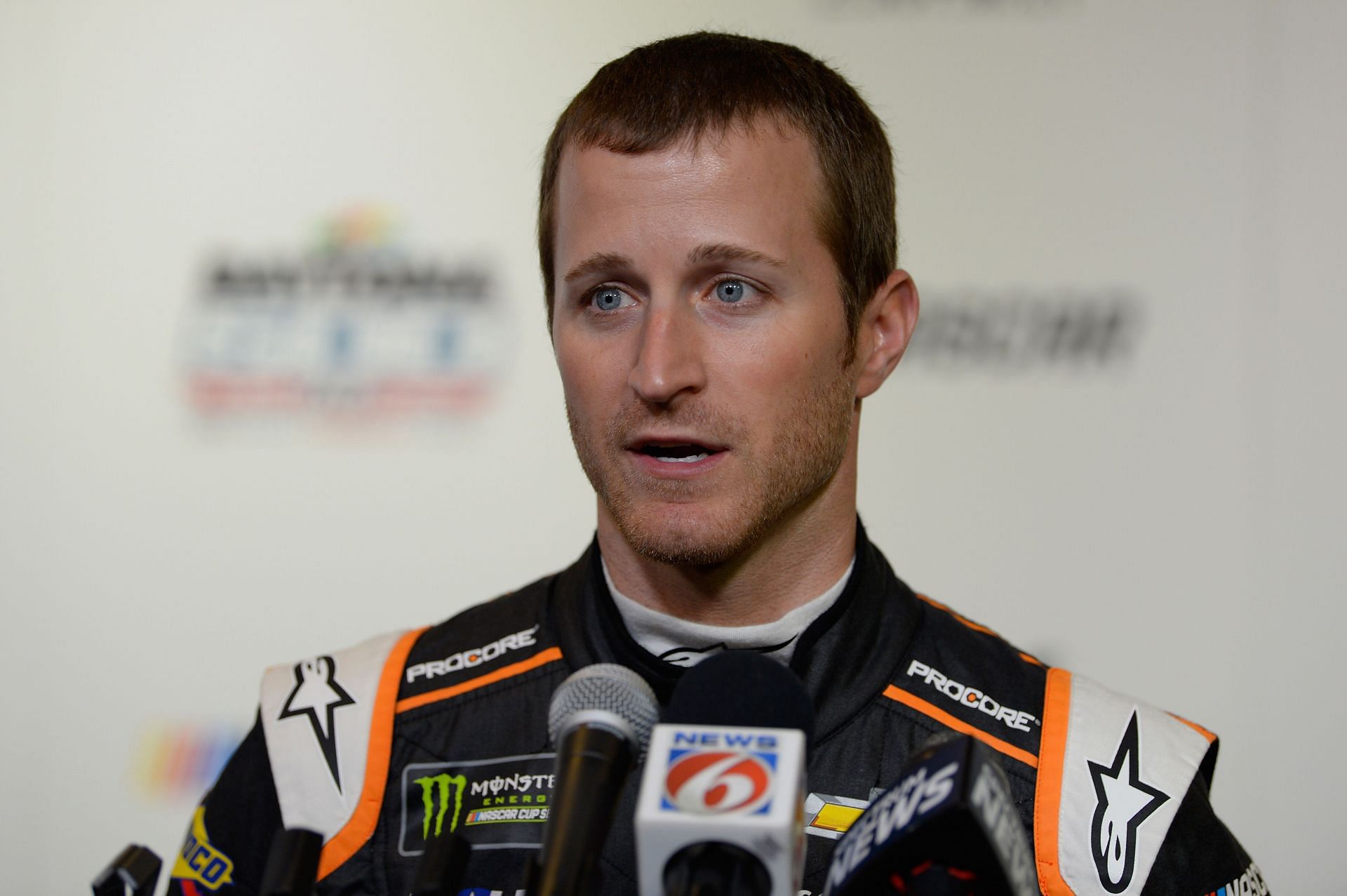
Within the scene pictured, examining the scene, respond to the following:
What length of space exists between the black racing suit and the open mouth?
0.22 metres

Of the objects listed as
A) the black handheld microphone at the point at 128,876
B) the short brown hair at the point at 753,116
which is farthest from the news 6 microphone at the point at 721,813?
the short brown hair at the point at 753,116

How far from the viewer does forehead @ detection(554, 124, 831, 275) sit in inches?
49.5

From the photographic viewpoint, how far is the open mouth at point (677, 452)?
1.25m

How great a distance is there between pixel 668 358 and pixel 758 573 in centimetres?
26

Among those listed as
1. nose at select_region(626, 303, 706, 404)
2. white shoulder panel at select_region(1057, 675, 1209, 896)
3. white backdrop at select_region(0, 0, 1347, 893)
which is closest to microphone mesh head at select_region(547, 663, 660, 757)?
nose at select_region(626, 303, 706, 404)

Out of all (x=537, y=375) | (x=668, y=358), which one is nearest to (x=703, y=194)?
(x=668, y=358)

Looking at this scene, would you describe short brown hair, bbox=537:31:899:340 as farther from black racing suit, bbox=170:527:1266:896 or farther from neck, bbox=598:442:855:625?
black racing suit, bbox=170:527:1266:896

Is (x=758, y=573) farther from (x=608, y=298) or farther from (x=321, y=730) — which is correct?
(x=321, y=730)

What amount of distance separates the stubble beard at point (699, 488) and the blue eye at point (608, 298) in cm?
11

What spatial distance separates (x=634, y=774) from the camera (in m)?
1.39

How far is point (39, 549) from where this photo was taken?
8.63 feet

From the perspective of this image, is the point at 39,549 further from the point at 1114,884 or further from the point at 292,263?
the point at 1114,884

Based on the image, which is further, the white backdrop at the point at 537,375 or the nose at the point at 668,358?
the white backdrop at the point at 537,375

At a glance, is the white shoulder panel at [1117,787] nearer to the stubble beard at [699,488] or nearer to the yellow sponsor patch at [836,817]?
the yellow sponsor patch at [836,817]
